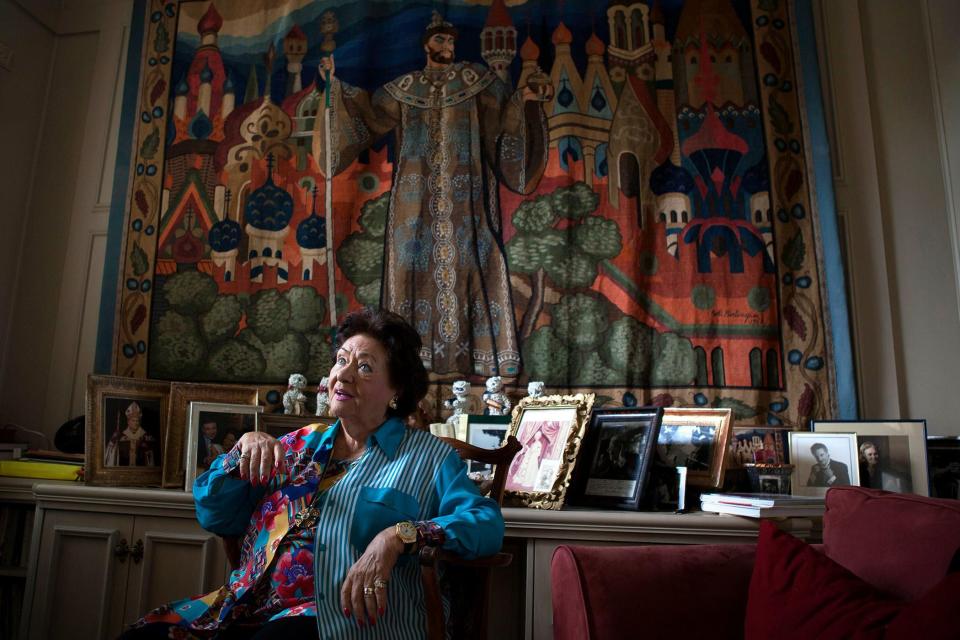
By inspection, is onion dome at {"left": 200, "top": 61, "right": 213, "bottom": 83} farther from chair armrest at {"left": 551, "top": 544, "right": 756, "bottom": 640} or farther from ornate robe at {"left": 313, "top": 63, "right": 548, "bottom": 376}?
chair armrest at {"left": 551, "top": 544, "right": 756, "bottom": 640}

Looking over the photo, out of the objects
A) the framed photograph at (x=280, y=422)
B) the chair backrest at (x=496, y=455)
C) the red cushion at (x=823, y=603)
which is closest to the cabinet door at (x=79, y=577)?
the framed photograph at (x=280, y=422)

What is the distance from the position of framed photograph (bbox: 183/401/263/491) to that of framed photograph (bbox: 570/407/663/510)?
116 centimetres

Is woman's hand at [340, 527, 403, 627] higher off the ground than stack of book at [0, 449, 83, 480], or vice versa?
stack of book at [0, 449, 83, 480]

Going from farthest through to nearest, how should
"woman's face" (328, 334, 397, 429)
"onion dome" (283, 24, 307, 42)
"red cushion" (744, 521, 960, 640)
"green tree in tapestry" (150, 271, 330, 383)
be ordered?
"onion dome" (283, 24, 307, 42), "green tree in tapestry" (150, 271, 330, 383), "woman's face" (328, 334, 397, 429), "red cushion" (744, 521, 960, 640)

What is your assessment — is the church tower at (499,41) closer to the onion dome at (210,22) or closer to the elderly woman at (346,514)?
the onion dome at (210,22)

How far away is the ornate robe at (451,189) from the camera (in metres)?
2.74

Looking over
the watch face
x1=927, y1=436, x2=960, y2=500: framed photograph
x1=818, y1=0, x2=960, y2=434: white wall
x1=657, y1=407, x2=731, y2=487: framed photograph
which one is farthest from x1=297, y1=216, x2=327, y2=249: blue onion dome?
x1=927, y1=436, x2=960, y2=500: framed photograph

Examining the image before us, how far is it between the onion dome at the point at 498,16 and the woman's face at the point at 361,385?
1686mm

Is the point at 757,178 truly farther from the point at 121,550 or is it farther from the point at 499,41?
the point at 121,550

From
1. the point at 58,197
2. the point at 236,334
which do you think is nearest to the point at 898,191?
the point at 236,334

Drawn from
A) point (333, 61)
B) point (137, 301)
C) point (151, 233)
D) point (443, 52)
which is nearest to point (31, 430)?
point (137, 301)

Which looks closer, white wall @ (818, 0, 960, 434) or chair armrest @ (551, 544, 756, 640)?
chair armrest @ (551, 544, 756, 640)

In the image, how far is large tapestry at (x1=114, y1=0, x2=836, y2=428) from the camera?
2639 millimetres

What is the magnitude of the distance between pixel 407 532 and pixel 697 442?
120 centimetres
